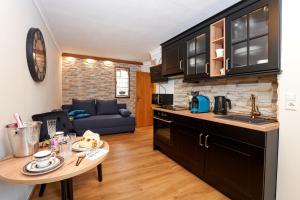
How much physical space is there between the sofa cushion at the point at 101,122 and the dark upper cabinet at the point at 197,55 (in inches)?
97.4

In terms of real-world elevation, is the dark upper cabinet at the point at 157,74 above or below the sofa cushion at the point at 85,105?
above

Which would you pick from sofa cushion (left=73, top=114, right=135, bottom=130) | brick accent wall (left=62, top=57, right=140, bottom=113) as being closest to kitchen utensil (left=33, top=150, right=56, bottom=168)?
sofa cushion (left=73, top=114, right=135, bottom=130)

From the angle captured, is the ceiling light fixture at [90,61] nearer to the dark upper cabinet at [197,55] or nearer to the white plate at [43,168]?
the dark upper cabinet at [197,55]

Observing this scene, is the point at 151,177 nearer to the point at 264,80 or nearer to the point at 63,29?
the point at 264,80

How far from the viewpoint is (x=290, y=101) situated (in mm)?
1437

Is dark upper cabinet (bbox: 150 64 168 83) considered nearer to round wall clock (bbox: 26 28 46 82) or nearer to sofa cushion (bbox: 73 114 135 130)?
sofa cushion (bbox: 73 114 135 130)

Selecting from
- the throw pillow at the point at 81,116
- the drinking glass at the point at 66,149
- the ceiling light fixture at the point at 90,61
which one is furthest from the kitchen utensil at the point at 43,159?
the ceiling light fixture at the point at 90,61

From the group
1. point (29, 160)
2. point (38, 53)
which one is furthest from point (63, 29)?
point (29, 160)

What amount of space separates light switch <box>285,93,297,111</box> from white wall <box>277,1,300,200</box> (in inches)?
1.0

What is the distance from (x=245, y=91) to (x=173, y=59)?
54.5 inches

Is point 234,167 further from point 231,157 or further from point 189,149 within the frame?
point 189,149

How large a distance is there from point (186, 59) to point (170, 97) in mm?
1203

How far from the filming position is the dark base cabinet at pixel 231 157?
1.44 m

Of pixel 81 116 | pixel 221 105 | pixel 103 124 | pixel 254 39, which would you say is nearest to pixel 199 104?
pixel 221 105
